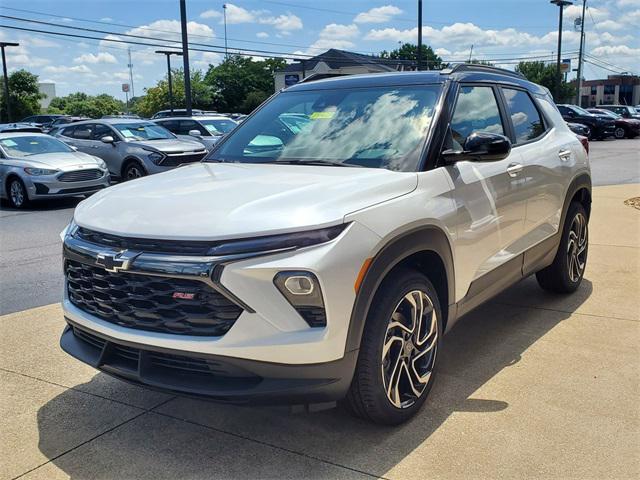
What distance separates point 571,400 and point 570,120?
30650mm

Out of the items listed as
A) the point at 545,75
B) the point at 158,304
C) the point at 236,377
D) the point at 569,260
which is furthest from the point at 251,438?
the point at 545,75

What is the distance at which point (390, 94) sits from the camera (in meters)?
4.12

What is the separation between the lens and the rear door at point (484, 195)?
3768 millimetres

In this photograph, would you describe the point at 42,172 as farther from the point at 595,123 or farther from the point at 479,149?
the point at 595,123

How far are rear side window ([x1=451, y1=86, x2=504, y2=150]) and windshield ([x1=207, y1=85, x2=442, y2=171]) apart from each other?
0.22m

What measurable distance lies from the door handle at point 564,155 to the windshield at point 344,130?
5.62 feet

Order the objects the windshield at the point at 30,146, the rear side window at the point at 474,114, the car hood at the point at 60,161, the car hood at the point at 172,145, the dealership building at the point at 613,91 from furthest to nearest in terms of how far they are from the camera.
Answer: the dealership building at the point at 613,91 < the car hood at the point at 172,145 < the windshield at the point at 30,146 < the car hood at the point at 60,161 < the rear side window at the point at 474,114

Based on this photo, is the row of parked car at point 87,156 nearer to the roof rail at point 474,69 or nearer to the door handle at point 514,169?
the roof rail at point 474,69

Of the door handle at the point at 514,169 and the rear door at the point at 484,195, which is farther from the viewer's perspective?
the door handle at the point at 514,169

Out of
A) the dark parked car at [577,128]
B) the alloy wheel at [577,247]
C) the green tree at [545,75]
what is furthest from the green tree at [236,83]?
the alloy wheel at [577,247]

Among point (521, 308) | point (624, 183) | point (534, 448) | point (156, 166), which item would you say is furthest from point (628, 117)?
point (534, 448)

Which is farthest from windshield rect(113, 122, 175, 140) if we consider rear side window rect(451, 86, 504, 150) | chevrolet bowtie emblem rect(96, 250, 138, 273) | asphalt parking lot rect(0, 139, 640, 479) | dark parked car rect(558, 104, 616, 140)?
dark parked car rect(558, 104, 616, 140)

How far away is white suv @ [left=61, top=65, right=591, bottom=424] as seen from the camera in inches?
109

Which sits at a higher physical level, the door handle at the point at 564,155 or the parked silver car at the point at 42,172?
the door handle at the point at 564,155
